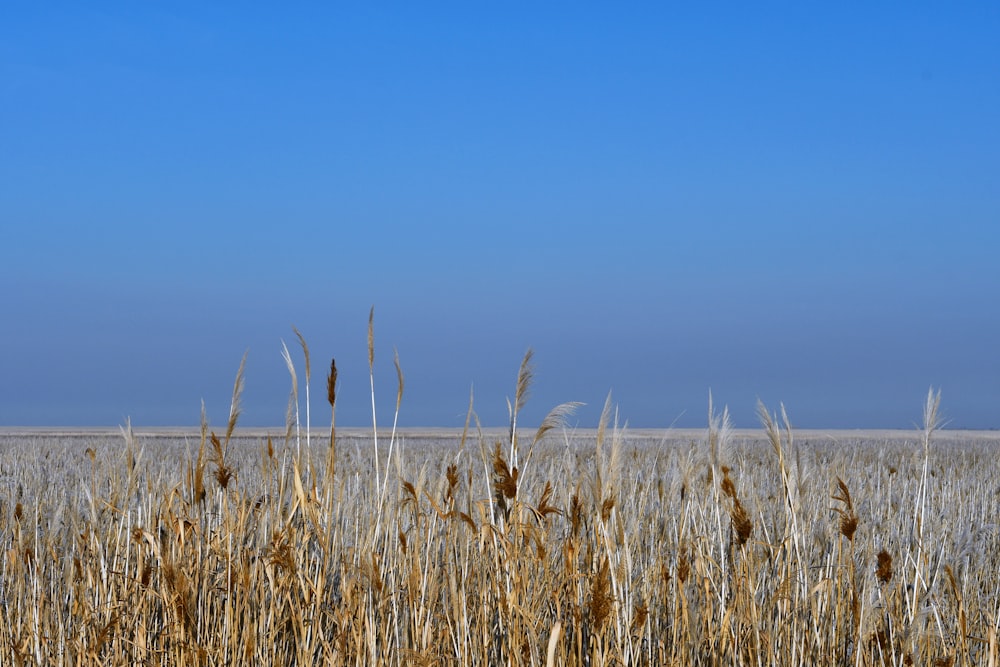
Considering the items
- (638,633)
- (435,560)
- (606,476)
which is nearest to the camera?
(606,476)

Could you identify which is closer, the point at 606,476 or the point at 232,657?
the point at 606,476

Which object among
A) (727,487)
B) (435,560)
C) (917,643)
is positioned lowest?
(917,643)

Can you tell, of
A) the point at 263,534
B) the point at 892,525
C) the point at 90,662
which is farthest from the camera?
the point at 892,525

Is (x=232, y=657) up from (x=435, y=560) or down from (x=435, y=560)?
down

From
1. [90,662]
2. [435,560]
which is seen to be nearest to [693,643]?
[435,560]

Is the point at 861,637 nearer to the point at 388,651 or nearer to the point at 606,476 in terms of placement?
the point at 606,476

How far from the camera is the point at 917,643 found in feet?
10.3

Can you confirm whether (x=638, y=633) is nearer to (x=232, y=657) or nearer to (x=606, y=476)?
(x=606, y=476)

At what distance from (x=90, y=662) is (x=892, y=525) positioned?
420cm

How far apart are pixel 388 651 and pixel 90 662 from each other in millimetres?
979

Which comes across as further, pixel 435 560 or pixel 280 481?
pixel 435 560

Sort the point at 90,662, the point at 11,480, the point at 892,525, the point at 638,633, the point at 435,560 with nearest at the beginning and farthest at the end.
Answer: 1. the point at 638,633
2. the point at 90,662
3. the point at 435,560
4. the point at 892,525
5. the point at 11,480

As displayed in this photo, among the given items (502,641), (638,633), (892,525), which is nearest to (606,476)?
(638,633)

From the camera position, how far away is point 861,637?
259 centimetres
